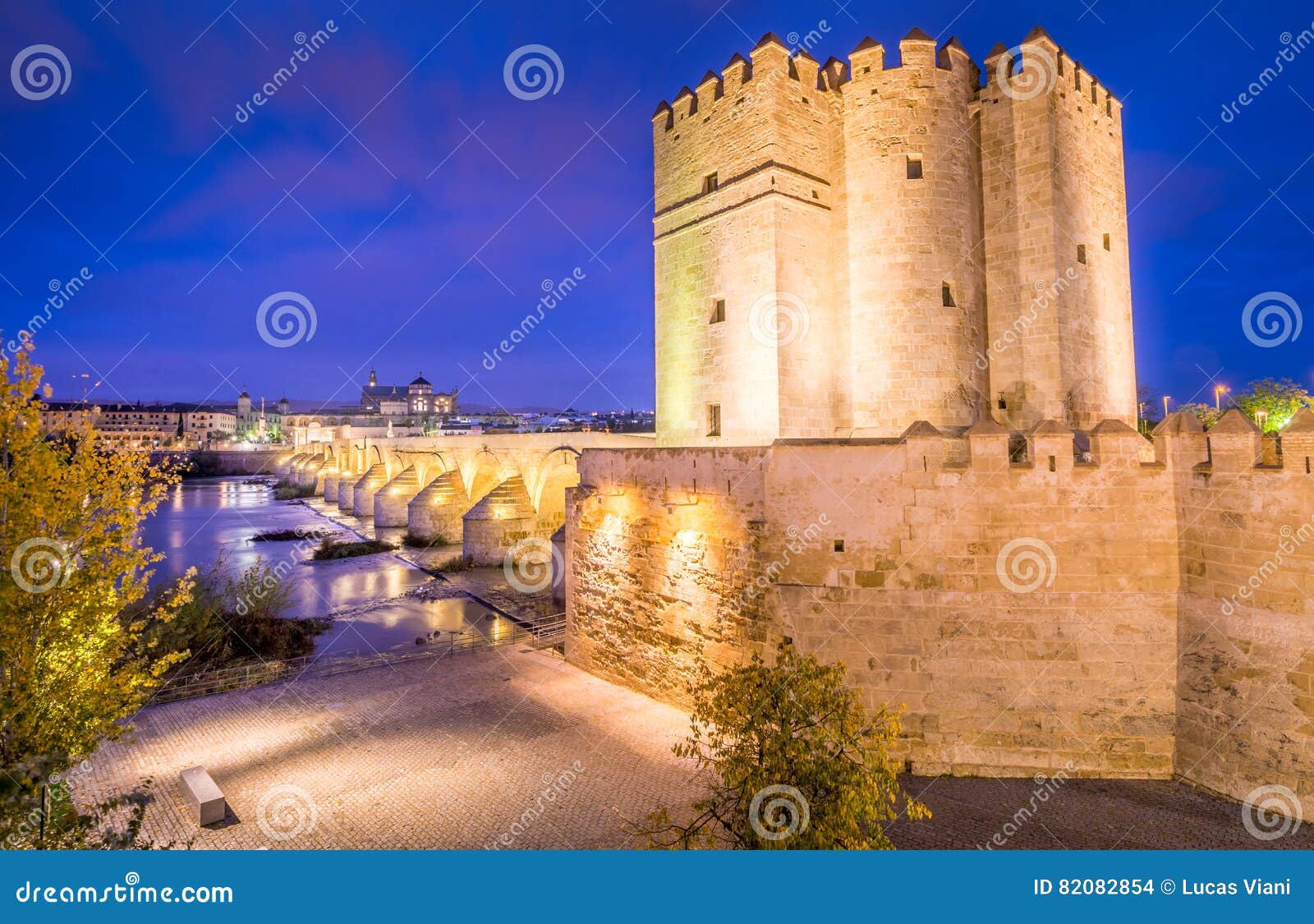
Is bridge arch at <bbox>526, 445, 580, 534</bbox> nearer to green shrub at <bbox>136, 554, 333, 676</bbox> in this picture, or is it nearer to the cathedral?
green shrub at <bbox>136, 554, 333, 676</bbox>

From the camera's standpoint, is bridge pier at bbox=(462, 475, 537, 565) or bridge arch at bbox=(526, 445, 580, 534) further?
bridge pier at bbox=(462, 475, 537, 565)

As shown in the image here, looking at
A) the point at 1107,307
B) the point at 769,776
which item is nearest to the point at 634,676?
the point at 769,776

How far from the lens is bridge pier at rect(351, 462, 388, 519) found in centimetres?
3966

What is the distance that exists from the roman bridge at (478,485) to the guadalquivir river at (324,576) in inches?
101

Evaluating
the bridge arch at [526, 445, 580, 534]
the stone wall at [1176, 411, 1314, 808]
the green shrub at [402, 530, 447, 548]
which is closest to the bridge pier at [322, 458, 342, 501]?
the green shrub at [402, 530, 447, 548]

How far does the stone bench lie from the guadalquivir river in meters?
6.85

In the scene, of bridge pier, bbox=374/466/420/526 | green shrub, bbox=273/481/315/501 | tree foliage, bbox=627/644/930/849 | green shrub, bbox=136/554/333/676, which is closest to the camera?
tree foliage, bbox=627/644/930/849

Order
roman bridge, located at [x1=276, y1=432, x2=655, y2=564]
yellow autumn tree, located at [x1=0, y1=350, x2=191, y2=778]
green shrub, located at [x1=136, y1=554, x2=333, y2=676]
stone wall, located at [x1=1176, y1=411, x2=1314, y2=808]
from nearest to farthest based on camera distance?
yellow autumn tree, located at [x1=0, y1=350, x2=191, y2=778], stone wall, located at [x1=1176, y1=411, x2=1314, y2=808], green shrub, located at [x1=136, y1=554, x2=333, y2=676], roman bridge, located at [x1=276, y1=432, x2=655, y2=564]

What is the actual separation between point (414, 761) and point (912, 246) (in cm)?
1250

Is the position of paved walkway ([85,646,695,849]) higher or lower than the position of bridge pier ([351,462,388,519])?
lower

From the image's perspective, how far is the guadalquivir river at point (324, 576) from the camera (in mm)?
16641

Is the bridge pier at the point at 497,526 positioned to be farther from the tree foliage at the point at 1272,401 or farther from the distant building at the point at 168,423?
the distant building at the point at 168,423

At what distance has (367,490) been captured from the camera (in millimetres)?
40281

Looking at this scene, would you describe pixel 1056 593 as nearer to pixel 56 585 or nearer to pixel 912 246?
pixel 912 246
